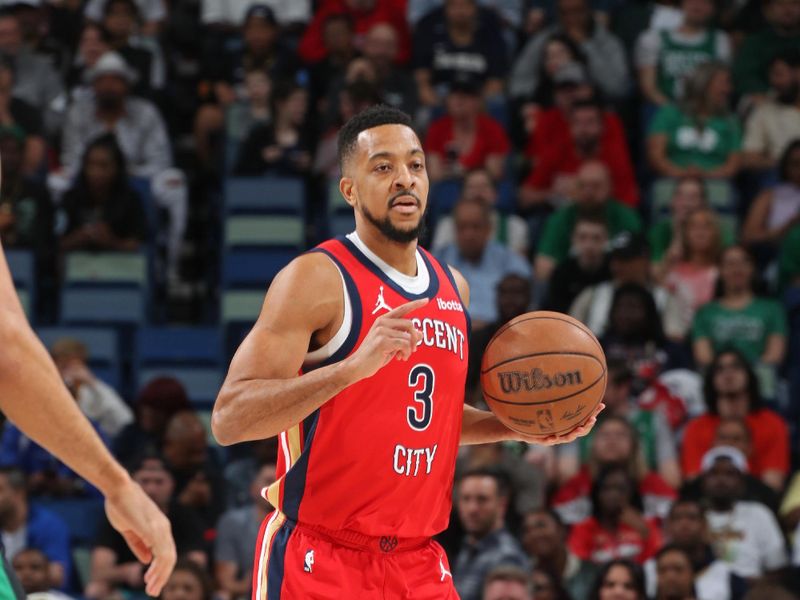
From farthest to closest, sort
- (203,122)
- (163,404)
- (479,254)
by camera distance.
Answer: (203,122), (479,254), (163,404)

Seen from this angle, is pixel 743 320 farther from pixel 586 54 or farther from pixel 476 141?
pixel 586 54

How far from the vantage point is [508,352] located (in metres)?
4.66

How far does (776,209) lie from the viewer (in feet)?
35.9

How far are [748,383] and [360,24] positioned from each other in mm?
5317

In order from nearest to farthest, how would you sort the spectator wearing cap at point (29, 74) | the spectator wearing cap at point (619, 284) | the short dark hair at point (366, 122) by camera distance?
1. the short dark hair at point (366, 122)
2. the spectator wearing cap at point (619, 284)
3. the spectator wearing cap at point (29, 74)

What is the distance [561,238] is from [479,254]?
81 cm

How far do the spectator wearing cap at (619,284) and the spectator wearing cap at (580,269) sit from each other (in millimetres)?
85

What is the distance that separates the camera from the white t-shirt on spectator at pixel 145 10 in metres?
13.1

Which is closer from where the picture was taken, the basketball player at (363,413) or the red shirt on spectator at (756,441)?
the basketball player at (363,413)

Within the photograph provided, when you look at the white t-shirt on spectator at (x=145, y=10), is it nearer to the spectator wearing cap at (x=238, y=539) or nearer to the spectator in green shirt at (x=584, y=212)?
the spectator in green shirt at (x=584, y=212)

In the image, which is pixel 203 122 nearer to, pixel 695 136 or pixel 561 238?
pixel 561 238

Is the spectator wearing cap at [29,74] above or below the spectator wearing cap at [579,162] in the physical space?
above

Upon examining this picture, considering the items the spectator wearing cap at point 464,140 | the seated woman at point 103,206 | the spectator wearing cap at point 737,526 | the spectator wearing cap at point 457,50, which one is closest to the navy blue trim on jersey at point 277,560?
the spectator wearing cap at point 737,526

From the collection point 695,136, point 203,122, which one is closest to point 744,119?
point 695,136
